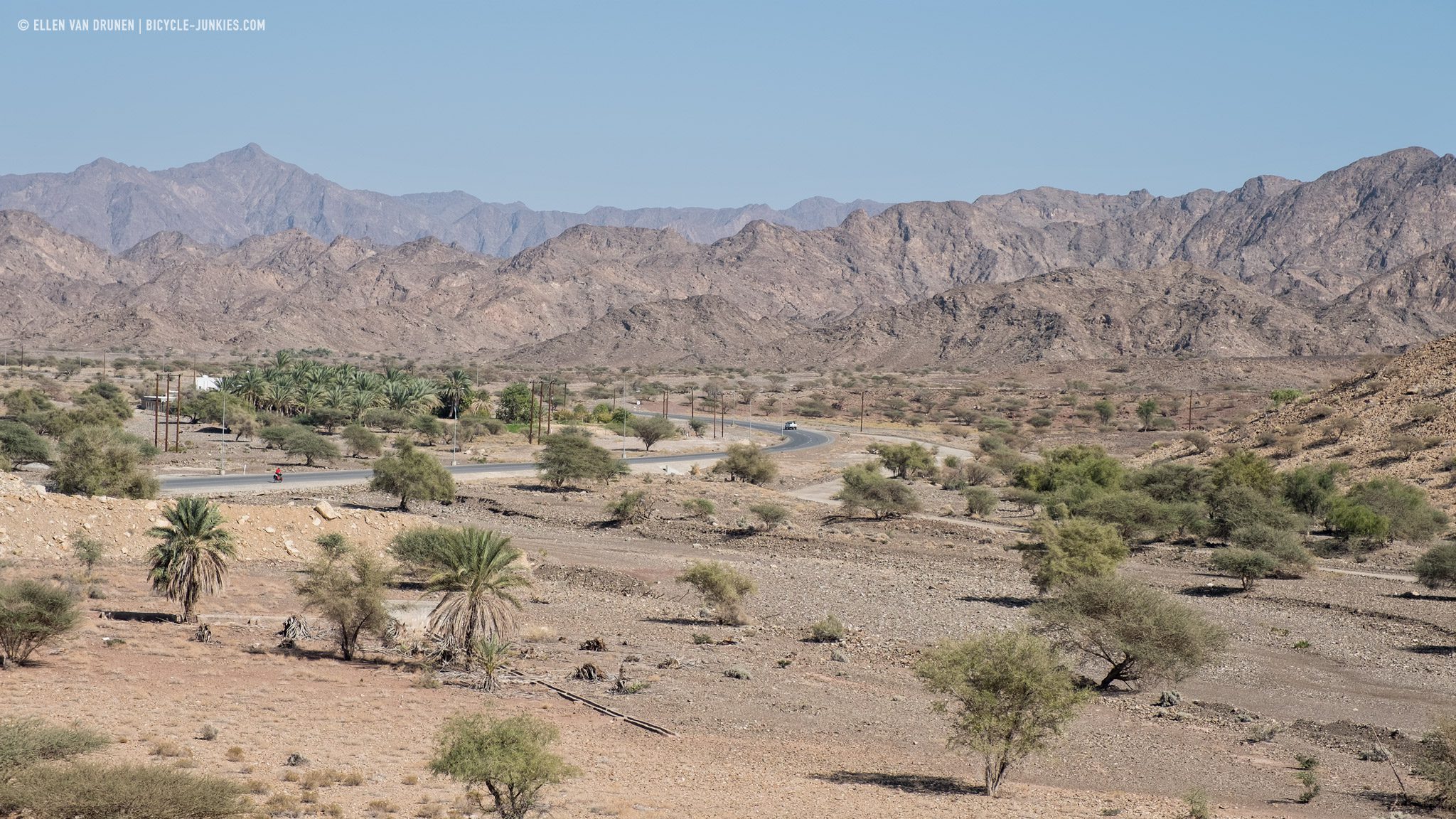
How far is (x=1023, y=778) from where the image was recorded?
1986 centimetres

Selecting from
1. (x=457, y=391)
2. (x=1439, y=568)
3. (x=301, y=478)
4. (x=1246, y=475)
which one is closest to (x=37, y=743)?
(x=1439, y=568)

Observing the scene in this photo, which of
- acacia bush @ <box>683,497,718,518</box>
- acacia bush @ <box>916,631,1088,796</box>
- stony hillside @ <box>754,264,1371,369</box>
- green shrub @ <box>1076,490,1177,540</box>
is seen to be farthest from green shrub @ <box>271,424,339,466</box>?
stony hillside @ <box>754,264,1371,369</box>

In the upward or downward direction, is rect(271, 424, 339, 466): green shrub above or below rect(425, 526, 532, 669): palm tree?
above

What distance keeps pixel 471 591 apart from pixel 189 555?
724 centimetres

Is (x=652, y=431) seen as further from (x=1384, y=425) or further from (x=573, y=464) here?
(x=1384, y=425)

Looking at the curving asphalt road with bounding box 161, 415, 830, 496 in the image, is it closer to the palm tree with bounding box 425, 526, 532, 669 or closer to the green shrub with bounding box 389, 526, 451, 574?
the green shrub with bounding box 389, 526, 451, 574

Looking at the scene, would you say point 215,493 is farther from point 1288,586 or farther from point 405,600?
point 1288,586

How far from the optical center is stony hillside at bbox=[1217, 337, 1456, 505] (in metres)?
56.0

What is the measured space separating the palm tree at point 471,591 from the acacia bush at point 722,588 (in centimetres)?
743

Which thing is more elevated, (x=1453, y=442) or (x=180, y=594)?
(x=1453, y=442)

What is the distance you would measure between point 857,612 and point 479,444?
4914cm

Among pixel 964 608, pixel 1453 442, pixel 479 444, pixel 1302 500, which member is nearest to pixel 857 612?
pixel 964 608

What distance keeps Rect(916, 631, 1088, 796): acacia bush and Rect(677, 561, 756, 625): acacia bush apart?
1291 centimetres

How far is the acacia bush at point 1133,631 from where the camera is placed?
83.7 ft
